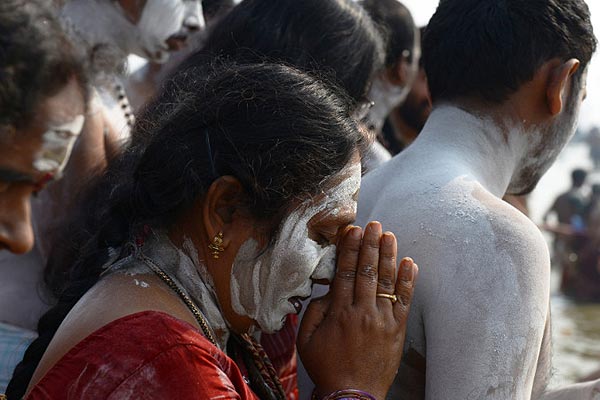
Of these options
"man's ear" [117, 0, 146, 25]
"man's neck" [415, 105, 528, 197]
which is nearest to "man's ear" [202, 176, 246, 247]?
"man's neck" [415, 105, 528, 197]

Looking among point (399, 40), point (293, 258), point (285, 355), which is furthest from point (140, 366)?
point (399, 40)

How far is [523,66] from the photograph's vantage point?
7.55 ft

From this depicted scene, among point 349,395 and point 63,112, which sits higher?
point 63,112

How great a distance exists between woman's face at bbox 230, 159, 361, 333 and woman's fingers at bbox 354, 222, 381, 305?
2.7 inches

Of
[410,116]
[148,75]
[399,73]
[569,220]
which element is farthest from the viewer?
[569,220]

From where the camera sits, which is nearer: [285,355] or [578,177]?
[285,355]

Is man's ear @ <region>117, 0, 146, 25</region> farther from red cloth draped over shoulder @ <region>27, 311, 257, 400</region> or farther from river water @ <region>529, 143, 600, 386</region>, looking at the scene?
river water @ <region>529, 143, 600, 386</region>

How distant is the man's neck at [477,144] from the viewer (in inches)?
88.4

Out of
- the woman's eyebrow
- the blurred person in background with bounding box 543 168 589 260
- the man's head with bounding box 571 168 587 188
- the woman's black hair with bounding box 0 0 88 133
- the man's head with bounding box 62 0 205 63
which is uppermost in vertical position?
the woman's black hair with bounding box 0 0 88 133

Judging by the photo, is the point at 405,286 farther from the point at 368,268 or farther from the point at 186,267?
the point at 186,267

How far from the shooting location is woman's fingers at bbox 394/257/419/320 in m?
1.96

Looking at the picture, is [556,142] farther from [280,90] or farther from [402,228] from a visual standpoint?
[280,90]

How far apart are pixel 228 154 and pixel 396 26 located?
8.16 feet

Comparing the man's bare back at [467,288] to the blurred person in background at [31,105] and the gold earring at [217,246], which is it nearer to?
the gold earring at [217,246]
